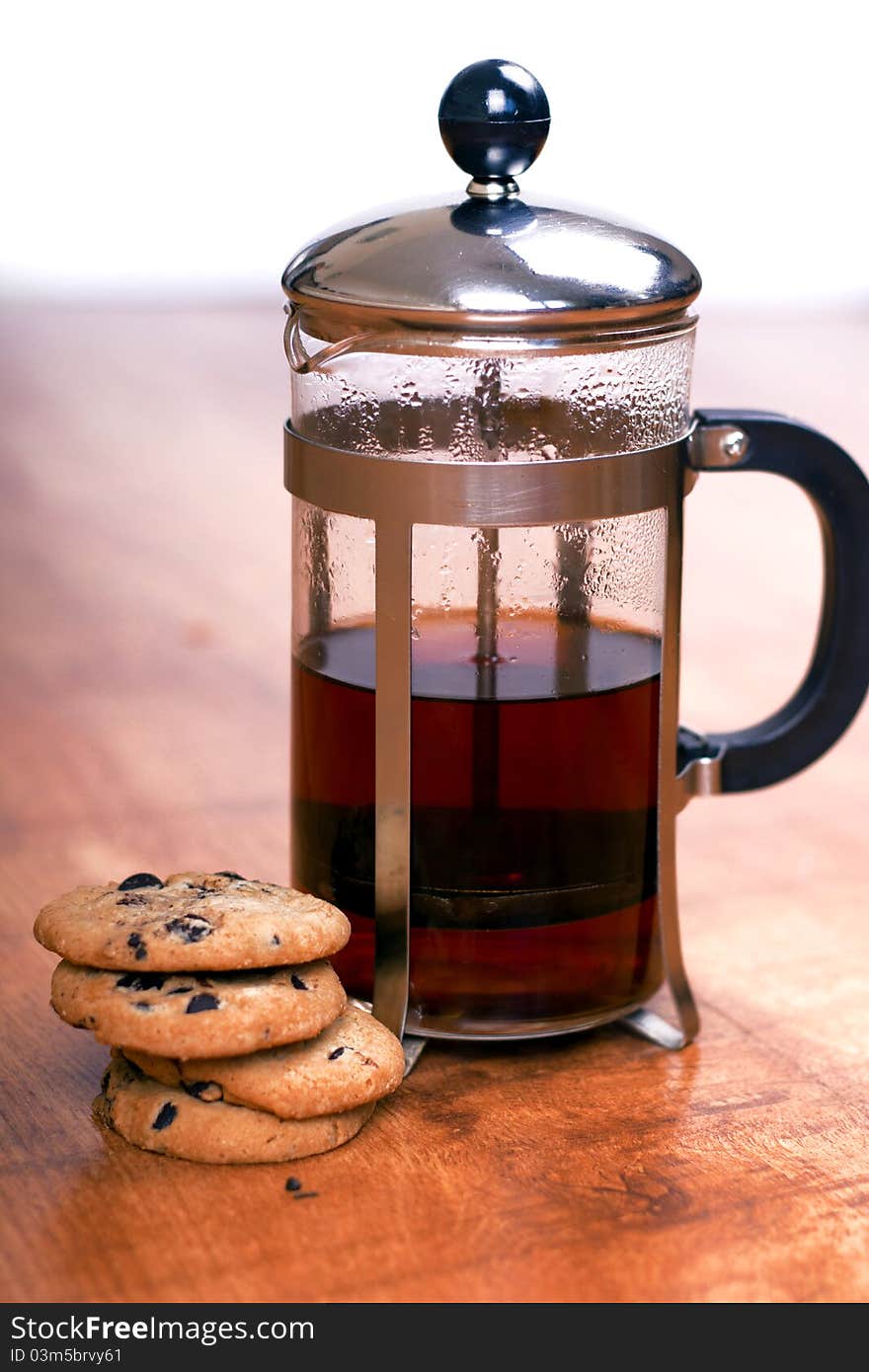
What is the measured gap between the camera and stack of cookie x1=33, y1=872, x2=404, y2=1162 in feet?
2.14

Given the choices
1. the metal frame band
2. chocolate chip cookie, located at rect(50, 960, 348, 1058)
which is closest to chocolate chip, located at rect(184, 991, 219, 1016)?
chocolate chip cookie, located at rect(50, 960, 348, 1058)

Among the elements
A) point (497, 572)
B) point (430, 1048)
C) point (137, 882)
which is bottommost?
point (430, 1048)

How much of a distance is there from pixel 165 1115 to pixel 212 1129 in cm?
2

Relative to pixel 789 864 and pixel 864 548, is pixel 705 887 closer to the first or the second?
pixel 789 864

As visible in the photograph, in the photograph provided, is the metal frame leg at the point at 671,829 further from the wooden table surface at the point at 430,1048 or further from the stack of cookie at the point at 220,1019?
the stack of cookie at the point at 220,1019

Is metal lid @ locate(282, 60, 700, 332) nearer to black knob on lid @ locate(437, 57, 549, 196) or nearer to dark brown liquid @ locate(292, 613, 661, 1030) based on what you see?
black knob on lid @ locate(437, 57, 549, 196)

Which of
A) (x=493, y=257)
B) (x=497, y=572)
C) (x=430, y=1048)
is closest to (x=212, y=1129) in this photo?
(x=430, y=1048)

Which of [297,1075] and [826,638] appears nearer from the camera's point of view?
[297,1075]

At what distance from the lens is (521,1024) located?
76 centimetres

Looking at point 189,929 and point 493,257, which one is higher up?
point 493,257

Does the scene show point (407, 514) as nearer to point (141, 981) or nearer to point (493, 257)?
point (493, 257)

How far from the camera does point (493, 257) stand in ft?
2.26

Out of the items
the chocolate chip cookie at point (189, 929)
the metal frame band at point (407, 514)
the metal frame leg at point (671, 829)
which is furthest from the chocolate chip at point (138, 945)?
the metal frame leg at point (671, 829)
